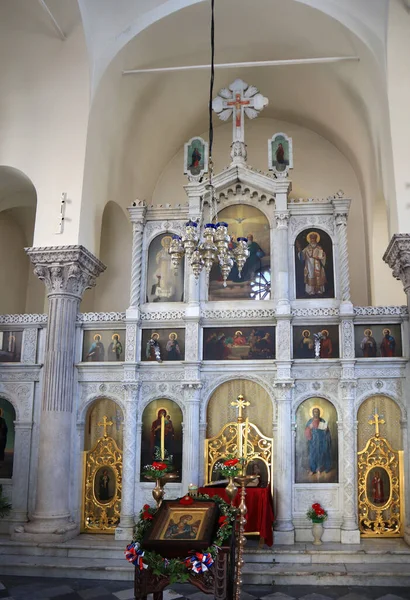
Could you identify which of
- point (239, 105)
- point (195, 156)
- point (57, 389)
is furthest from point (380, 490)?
point (239, 105)

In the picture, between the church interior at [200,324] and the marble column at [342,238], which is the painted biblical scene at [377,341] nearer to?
the church interior at [200,324]

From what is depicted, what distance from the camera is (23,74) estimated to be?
45.6 feet

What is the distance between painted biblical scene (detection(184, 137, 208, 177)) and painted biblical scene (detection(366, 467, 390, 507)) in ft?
24.9

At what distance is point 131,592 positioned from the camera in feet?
31.9

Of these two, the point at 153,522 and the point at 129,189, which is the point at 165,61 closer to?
the point at 129,189

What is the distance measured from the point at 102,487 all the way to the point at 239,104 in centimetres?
912

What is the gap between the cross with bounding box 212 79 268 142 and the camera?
14.0m

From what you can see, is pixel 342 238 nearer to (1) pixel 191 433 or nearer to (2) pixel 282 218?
(2) pixel 282 218

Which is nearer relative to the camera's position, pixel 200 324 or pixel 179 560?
pixel 179 560

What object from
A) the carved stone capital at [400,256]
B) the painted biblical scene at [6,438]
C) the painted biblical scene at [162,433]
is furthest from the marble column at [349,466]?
the painted biblical scene at [6,438]

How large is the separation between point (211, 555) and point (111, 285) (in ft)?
33.2

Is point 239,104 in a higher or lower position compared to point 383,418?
higher

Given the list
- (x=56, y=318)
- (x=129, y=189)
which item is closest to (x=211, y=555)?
(x=56, y=318)

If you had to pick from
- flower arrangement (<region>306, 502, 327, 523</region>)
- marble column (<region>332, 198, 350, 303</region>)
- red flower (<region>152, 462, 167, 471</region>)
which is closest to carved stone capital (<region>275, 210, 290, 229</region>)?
marble column (<region>332, 198, 350, 303</region>)
